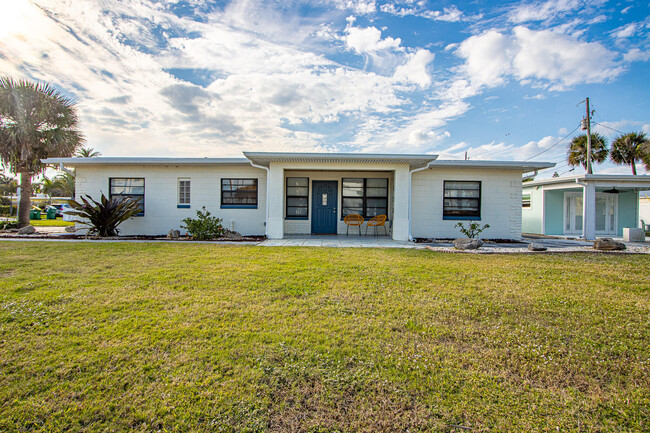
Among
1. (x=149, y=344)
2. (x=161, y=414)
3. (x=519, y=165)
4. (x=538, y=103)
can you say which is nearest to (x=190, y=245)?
(x=149, y=344)

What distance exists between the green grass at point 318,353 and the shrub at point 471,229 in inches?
218

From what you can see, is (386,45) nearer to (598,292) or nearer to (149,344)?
(598,292)

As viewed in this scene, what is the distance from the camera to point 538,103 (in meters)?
13.4

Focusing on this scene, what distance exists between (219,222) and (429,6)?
9.36 metres

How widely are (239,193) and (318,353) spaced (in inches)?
380

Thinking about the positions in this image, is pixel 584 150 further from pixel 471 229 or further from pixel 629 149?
pixel 471 229

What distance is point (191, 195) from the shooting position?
37.0 feet

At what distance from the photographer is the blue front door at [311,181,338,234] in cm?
1192

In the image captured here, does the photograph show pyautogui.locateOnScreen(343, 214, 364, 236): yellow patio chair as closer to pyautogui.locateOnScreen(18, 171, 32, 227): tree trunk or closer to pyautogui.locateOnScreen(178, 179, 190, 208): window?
pyautogui.locateOnScreen(178, 179, 190, 208): window

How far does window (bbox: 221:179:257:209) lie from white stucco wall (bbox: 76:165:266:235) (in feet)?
0.53

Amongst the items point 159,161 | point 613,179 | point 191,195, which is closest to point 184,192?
point 191,195

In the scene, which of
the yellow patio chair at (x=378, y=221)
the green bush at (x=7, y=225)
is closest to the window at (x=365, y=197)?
the yellow patio chair at (x=378, y=221)

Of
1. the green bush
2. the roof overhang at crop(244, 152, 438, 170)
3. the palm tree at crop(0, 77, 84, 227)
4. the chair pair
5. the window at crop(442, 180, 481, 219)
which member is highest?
the palm tree at crop(0, 77, 84, 227)

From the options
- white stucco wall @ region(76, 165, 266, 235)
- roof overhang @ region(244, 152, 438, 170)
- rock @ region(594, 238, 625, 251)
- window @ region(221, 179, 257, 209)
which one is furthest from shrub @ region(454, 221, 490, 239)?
window @ region(221, 179, 257, 209)
